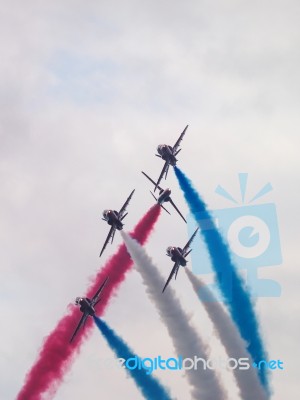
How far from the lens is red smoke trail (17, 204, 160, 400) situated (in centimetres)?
12850

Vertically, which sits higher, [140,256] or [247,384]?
[140,256]

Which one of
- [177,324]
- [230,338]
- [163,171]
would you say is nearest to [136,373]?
[177,324]

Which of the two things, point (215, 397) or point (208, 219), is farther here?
point (208, 219)

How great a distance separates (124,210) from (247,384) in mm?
35916

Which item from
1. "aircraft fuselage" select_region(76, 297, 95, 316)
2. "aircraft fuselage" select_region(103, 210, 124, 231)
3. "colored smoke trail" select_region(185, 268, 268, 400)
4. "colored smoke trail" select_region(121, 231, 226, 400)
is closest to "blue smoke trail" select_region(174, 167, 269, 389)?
"colored smoke trail" select_region(185, 268, 268, 400)

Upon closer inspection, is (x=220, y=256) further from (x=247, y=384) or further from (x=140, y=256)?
(x=247, y=384)

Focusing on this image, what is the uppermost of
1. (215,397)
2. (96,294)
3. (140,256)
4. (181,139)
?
(181,139)

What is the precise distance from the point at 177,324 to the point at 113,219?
21.1m

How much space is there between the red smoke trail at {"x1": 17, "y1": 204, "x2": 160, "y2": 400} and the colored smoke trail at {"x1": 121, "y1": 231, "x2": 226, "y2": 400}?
3665 millimetres

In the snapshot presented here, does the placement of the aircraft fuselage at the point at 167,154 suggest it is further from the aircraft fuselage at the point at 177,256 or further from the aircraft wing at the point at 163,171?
the aircraft fuselage at the point at 177,256

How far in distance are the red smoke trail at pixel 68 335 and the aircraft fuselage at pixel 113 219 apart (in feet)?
14.7

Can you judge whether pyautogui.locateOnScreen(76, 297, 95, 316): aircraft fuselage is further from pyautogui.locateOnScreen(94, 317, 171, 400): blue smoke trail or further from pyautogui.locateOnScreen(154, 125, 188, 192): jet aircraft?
pyautogui.locateOnScreen(154, 125, 188, 192): jet aircraft

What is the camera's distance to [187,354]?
406 feet

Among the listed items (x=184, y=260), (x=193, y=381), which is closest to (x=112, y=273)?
(x=184, y=260)
